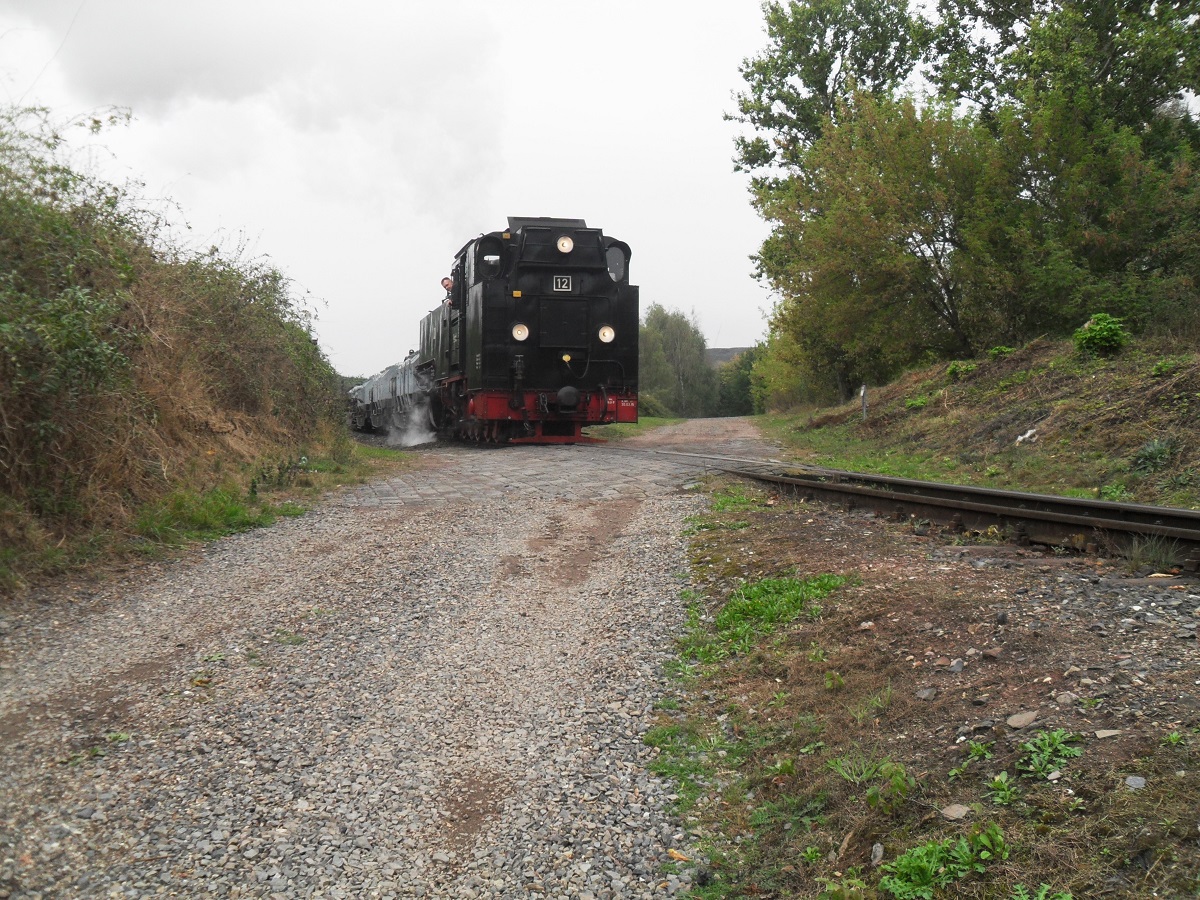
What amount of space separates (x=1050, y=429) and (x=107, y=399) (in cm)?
1144

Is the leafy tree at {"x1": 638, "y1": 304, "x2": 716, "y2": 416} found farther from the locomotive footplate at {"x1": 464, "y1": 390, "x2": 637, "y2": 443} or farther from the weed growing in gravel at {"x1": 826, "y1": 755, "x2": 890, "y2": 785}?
the weed growing in gravel at {"x1": 826, "y1": 755, "x2": 890, "y2": 785}

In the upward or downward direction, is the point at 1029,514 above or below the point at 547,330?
below

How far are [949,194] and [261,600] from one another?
18759mm

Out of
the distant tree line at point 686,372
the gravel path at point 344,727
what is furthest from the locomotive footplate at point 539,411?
the distant tree line at point 686,372

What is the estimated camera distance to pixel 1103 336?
14523 millimetres

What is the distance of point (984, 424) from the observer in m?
14.4

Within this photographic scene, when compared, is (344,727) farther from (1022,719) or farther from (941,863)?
(1022,719)

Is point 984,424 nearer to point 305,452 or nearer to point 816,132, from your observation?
point 305,452

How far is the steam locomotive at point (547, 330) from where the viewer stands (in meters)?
17.6

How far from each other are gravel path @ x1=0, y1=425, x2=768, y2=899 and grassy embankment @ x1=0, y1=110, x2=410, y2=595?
2.90 ft

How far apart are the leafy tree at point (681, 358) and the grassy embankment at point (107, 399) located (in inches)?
2738

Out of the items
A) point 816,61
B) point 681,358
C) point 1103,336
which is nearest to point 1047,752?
point 1103,336

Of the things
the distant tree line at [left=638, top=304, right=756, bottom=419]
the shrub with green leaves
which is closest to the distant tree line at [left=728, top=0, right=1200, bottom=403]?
the shrub with green leaves

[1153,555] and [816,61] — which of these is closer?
[1153,555]
